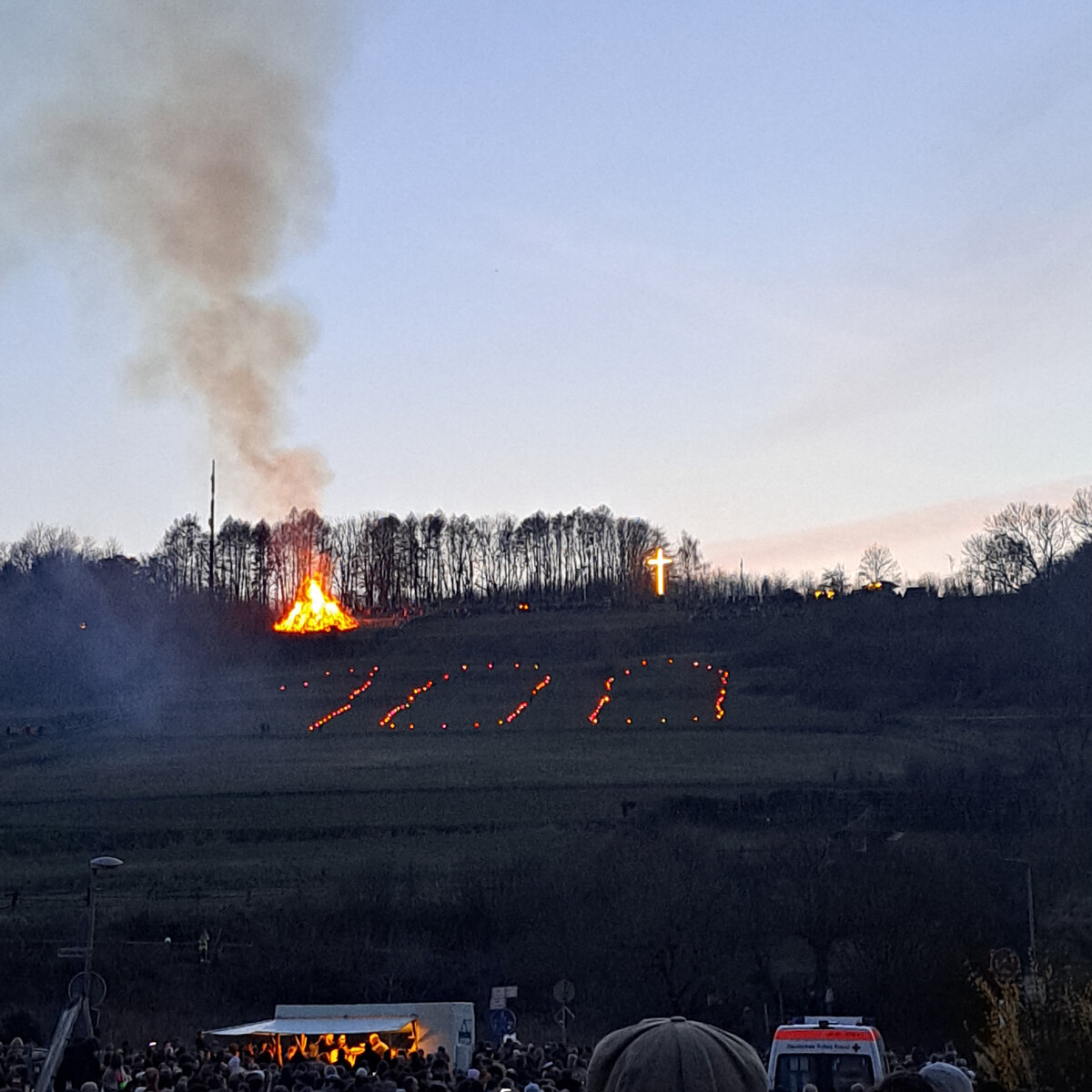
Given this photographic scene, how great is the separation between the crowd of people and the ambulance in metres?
0.19

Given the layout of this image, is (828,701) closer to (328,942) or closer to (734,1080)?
(328,942)

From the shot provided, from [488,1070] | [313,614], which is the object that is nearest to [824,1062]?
[488,1070]

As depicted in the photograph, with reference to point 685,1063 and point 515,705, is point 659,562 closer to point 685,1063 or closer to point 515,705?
point 515,705

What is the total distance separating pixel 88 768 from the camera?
64875mm

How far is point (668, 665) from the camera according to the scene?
295ft

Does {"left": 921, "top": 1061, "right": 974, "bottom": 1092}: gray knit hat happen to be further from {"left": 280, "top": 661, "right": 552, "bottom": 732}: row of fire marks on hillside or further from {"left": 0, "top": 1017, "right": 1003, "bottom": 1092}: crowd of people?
{"left": 280, "top": 661, "right": 552, "bottom": 732}: row of fire marks on hillside

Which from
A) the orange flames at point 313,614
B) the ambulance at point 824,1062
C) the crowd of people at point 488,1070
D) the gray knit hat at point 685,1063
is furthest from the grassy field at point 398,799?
the gray knit hat at point 685,1063

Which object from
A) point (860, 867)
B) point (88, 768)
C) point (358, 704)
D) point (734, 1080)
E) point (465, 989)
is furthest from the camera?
point (358, 704)

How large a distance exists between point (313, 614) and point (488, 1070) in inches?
3313

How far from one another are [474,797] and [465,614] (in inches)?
2129

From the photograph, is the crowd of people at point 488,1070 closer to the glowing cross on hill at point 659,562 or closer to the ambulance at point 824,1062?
the ambulance at point 824,1062

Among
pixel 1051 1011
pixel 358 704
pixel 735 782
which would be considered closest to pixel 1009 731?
pixel 735 782

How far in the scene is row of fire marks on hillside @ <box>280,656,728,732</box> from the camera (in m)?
75.6

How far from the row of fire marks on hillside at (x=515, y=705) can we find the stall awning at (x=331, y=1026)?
49.9 m
